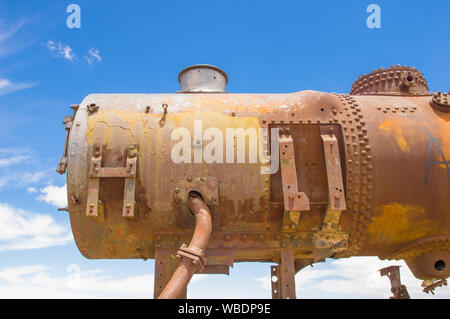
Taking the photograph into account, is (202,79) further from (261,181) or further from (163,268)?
(163,268)

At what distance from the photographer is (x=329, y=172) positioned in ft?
16.0

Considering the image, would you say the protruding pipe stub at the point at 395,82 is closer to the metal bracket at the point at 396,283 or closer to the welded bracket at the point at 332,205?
the welded bracket at the point at 332,205

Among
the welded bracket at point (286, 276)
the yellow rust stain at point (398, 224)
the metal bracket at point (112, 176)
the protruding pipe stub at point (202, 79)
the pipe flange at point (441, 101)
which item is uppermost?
the protruding pipe stub at point (202, 79)

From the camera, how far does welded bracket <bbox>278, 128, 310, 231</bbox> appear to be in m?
4.72

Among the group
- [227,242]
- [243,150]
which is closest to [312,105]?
[243,150]

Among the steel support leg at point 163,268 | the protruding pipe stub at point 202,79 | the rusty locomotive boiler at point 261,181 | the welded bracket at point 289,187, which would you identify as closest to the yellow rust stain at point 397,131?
the rusty locomotive boiler at point 261,181

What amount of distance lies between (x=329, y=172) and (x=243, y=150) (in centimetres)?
127

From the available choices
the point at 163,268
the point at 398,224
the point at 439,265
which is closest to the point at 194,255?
the point at 163,268

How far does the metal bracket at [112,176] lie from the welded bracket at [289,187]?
2.12 metres

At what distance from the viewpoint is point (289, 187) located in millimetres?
4781

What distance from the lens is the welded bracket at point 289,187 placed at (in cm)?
472

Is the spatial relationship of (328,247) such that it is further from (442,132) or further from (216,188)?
(442,132)

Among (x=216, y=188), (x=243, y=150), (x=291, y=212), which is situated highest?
(x=243, y=150)
